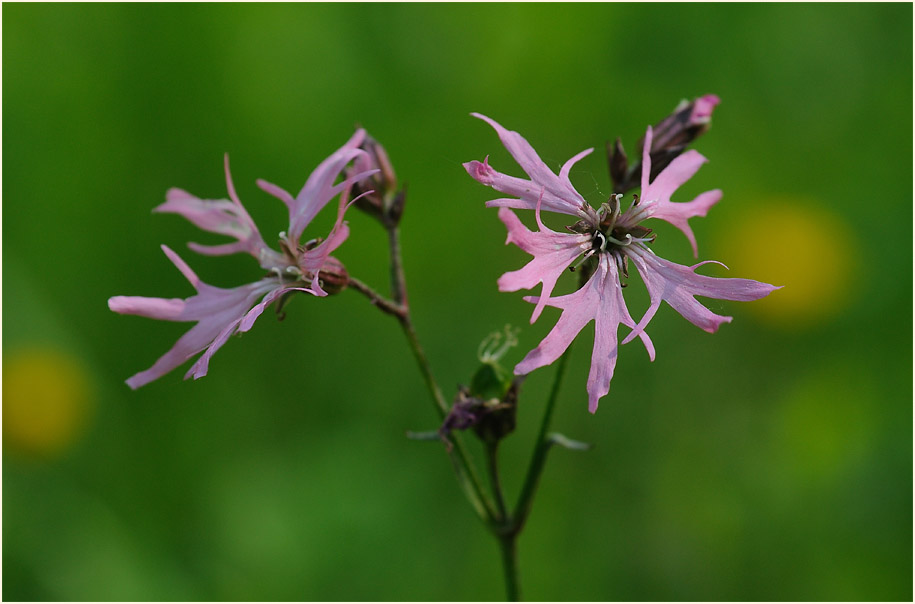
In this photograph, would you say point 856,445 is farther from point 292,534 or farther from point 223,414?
point 223,414

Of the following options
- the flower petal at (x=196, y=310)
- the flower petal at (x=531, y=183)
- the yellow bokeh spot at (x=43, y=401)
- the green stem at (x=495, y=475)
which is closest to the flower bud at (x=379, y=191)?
the flower petal at (x=196, y=310)

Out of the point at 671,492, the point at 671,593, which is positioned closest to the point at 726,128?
the point at 671,492

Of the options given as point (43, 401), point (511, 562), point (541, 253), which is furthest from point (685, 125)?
point (43, 401)

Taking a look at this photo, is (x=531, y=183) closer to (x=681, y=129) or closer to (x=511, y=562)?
(x=681, y=129)

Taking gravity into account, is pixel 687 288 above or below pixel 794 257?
above

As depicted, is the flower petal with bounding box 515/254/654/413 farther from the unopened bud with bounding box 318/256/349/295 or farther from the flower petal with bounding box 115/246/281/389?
the flower petal with bounding box 115/246/281/389

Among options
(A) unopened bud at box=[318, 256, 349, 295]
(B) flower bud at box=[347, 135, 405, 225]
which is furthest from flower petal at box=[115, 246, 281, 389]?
(B) flower bud at box=[347, 135, 405, 225]
